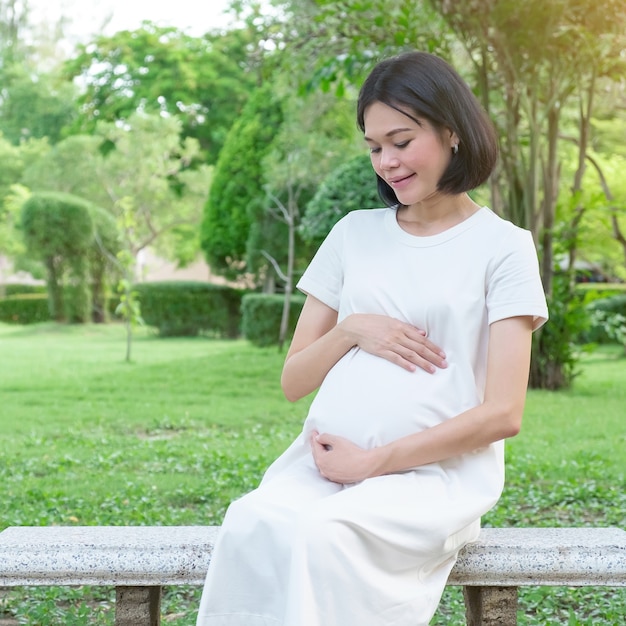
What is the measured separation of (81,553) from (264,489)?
19.7 inches

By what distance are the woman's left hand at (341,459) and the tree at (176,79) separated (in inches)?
962

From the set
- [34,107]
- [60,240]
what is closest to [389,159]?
[60,240]

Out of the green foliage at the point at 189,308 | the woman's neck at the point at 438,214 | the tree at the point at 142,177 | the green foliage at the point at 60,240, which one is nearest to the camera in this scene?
the woman's neck at the point at 438,214

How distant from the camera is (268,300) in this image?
13828mm

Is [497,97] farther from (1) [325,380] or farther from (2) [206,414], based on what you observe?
(1) [325,380]

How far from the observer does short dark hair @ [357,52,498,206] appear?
2150mm

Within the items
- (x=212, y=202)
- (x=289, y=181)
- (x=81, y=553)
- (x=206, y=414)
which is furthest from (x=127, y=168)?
(x=81, y=553)

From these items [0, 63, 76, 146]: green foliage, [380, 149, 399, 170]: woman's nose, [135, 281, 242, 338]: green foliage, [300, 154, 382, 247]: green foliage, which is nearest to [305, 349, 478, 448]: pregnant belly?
[380, 149, 399, 170]: woman's nose

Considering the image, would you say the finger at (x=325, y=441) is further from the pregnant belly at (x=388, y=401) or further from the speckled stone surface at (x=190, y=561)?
the speckled stone surface at (x=190, y=561)

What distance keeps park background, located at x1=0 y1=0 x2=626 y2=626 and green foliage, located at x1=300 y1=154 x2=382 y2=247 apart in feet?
0.09

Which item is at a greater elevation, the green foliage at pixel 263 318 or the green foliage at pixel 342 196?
the green foliage at pixel 342 196

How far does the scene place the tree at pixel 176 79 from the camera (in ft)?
86.6

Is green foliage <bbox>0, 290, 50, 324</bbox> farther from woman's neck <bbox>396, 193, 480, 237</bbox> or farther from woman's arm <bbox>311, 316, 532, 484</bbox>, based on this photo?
woman's arm <bbox>311, 316, 532, 484</bbox>

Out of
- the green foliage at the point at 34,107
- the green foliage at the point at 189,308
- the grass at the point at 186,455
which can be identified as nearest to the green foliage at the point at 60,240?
the green foliage at the point at 189,308
